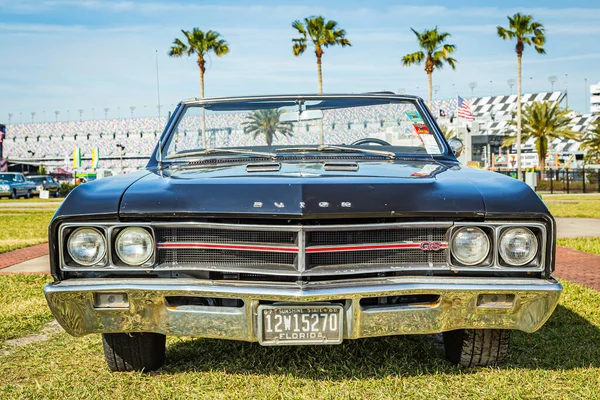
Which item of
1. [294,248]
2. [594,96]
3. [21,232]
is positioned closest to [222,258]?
[294,248]

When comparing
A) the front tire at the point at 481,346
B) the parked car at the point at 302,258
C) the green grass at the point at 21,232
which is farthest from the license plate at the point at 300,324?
the green grass at the point at 21,232

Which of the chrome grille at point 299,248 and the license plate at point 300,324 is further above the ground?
the chrome grille at point 299,248

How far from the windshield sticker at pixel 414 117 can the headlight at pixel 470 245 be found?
151 cm

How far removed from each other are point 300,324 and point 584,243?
802 cm

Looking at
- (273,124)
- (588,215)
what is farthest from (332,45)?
(273,124)

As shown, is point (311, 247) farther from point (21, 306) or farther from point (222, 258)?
point (21, 306)

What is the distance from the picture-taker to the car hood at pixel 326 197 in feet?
9.25

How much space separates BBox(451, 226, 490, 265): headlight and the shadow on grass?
0.81 meters

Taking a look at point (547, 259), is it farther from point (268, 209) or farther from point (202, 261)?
point (202, 261)

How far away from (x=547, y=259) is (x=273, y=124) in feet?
6.80

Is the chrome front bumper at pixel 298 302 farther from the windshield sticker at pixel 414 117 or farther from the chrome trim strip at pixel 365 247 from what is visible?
the windshield sticker at pixel 414 117

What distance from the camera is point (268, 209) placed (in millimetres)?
2807

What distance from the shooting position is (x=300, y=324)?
2836mm

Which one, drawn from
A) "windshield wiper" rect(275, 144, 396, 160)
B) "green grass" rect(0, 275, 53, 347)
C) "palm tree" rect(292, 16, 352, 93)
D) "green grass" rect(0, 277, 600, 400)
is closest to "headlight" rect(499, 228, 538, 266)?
"green grass" rect(0, 277, 600, 400)
